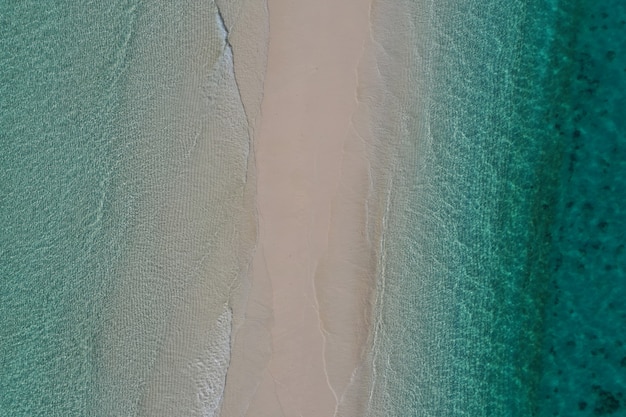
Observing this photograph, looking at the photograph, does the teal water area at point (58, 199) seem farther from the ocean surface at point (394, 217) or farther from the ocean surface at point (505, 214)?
the ocean surface at point (505, 214)

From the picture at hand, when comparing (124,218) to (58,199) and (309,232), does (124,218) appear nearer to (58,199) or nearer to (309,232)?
(58,199)

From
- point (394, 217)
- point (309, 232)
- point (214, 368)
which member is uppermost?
point (394, 217)

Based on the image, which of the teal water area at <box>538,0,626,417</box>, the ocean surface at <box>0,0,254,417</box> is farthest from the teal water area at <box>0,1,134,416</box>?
the teal water area at <box>538,0,626,417</box>

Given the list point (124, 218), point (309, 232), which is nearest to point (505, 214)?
point (309, 232)

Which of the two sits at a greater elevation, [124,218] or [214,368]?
[124,218]

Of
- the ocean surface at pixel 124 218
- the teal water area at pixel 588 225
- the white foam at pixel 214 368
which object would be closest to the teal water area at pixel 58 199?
the ocean surface at pixel 124 218
